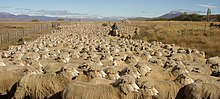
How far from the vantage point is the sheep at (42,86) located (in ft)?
28.4

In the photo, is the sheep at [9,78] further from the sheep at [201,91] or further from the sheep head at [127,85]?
the sheep at [201,91]

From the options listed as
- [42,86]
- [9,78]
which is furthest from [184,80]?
Result: [9,78]

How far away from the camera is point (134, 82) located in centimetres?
751

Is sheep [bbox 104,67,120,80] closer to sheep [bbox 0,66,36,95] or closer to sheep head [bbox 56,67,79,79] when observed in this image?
sheep head [bbox 56,67,79,79]

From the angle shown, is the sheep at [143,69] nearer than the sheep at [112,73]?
No

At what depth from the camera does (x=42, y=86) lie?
8.68 m

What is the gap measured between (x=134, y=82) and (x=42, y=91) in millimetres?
2607

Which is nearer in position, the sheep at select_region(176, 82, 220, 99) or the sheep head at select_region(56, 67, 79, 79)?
the sheep at select_region(176, 82, 220, 99)

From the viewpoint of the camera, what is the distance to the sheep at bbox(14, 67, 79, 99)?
866 cm

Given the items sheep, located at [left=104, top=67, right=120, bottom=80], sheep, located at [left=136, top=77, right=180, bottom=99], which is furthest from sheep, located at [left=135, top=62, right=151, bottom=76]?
sheep, located at [left=136, top=77, right=180, bottom=99]

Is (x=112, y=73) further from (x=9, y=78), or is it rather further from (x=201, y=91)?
(x=9, y=78)

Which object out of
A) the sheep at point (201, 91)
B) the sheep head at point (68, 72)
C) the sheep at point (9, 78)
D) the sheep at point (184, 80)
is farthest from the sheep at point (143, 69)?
the sheep at point (9, 78)

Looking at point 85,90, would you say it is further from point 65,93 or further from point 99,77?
point 99,77

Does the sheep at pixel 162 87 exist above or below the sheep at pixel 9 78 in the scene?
above
